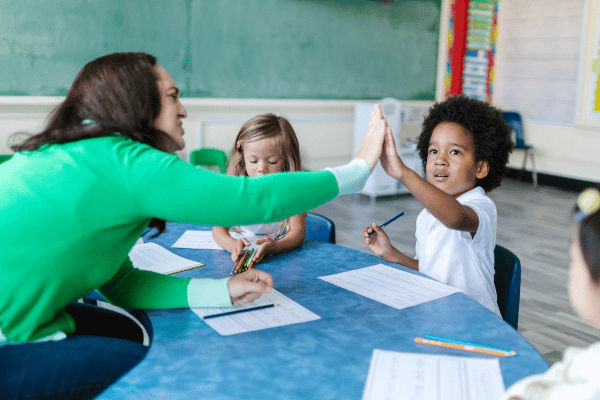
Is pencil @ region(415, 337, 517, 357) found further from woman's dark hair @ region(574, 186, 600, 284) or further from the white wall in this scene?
the white wall

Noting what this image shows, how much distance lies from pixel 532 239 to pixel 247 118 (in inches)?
119

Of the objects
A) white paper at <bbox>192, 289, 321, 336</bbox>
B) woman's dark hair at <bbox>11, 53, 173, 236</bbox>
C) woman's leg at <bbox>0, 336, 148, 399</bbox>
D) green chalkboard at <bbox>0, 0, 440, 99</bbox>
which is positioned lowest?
woman's leg at <bbox>0, 336, 148, 399</bbox>

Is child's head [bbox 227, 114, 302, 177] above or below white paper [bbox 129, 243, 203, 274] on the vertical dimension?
above

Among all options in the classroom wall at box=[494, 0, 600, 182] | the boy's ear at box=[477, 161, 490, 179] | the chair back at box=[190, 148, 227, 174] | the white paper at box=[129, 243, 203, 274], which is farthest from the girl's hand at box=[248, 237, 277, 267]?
the classroom wall at box=[494, 0, 600, 182]

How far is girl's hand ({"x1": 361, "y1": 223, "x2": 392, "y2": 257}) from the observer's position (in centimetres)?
160

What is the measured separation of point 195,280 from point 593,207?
2.69ft

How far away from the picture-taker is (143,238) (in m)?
1.77

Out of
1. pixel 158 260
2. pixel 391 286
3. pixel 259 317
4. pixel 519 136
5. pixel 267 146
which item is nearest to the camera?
pixel 259 317

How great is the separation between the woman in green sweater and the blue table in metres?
0.15

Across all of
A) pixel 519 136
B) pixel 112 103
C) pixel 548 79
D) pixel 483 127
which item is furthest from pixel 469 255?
pixel 548 79

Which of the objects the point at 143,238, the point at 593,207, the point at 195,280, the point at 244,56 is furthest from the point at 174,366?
the point at 244,56

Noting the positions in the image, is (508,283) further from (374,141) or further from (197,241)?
(197,241)

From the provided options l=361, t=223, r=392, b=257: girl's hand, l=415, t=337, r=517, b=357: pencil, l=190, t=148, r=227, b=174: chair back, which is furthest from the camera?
l=190, t=148, r=227, b=174: chair back

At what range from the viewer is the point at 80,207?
941 millimetres
